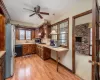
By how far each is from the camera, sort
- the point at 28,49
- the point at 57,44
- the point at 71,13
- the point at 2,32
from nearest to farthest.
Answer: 1. the point at 2,32
2. the point at 71,13
3. the point at 57,44
4. the point at 28,49

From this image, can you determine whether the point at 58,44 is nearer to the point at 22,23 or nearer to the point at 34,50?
the point at 34,50

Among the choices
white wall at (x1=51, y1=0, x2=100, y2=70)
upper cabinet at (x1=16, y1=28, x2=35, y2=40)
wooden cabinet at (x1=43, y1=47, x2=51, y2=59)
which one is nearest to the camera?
white wall at (x1=51, y1=0, x2=100, y2=70)

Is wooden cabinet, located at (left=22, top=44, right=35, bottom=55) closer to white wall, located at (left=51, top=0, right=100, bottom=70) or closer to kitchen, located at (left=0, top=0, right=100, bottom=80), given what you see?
kitchen, located at (left=0, top=0, right=100, bottom=80)

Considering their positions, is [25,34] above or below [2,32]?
above

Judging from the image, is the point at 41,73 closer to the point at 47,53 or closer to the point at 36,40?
the point at 47,53

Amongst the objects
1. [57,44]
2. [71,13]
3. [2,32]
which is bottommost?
[57,44]

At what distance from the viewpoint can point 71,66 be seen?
9.00ft

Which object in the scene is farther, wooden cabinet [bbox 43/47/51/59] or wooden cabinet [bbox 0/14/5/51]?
wooden cabinet [bbox 43/47/51/59]

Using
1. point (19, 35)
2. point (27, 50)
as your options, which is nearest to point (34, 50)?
point (27, 50)

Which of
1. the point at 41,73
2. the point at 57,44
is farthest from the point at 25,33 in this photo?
the point at 41,73

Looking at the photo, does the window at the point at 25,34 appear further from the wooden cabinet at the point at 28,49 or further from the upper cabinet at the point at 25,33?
the wooden cabinet at the point at 28,49

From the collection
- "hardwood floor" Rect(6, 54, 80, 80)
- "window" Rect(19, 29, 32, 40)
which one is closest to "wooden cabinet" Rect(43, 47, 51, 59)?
"hardwood floor" Rect(6, 54, 80, 80)

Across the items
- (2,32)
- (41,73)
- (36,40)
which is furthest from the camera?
(36,40)

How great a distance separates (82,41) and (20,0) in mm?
4297
